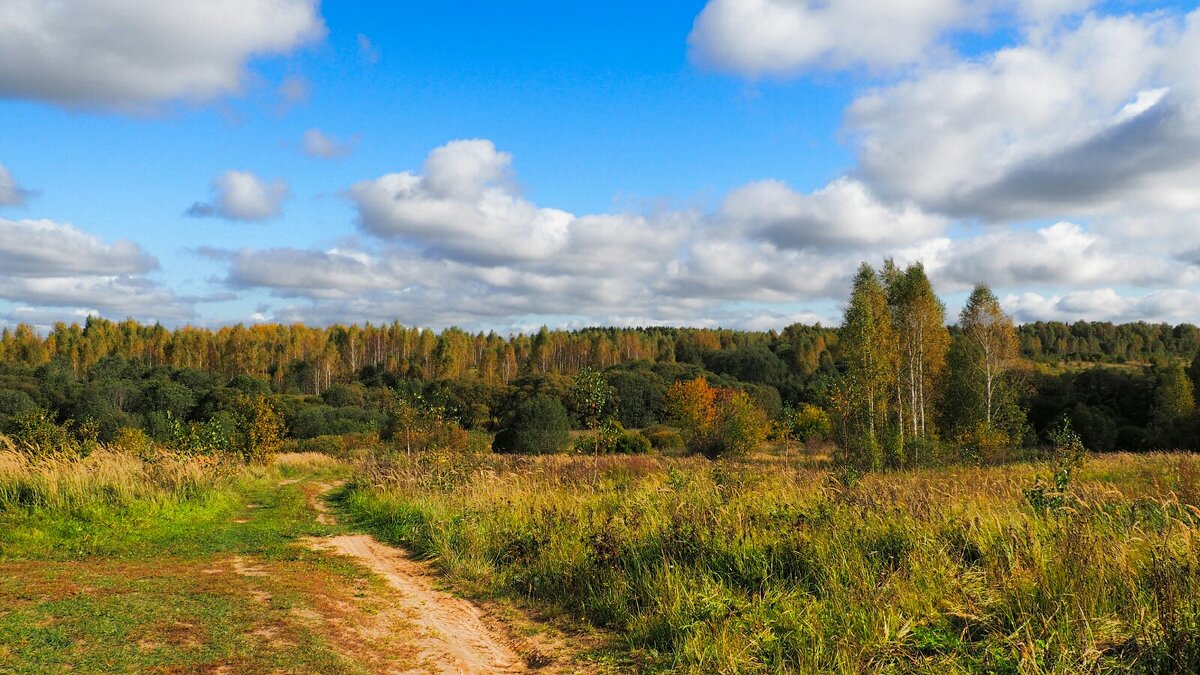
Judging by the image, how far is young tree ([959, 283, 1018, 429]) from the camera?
42938 mm

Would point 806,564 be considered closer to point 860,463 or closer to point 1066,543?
point 1066,543

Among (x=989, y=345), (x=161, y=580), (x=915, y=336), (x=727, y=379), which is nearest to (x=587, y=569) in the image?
(x=161, y=580)

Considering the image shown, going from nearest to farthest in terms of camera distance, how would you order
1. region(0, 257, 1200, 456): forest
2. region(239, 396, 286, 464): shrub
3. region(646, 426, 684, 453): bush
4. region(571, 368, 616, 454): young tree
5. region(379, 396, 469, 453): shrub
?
1. region(571, 368, 616, 454): young tree
2. region(239, 396, 286, 464): shrub
3. region(379, 396, 469, 453): shrub
4. region(0, 257, 1200, 456): forest
5. region(646, 426, 684, 453): bush

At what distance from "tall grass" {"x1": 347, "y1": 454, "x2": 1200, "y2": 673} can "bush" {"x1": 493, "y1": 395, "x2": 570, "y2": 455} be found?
32232 millimetres

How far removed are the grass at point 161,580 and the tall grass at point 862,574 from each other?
2.25 meters

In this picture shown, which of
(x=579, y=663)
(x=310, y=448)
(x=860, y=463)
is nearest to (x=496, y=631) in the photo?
(x=579, y=663)

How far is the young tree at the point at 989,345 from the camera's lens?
4294 centimetres

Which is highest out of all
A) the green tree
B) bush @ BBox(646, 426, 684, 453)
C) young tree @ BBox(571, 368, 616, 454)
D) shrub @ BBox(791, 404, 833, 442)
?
young tree @ BBox(571, 368, 616, 454)

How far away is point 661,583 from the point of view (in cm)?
700

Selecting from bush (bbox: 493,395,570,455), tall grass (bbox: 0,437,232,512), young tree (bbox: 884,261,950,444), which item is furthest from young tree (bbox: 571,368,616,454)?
young tree (bbox: 884,261,950,444)

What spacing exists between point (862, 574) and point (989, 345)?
Result: 43226mm

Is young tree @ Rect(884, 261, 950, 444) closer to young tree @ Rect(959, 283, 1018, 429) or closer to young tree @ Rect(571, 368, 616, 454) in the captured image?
young tree @ Rect(959, 283, 1018, 429)

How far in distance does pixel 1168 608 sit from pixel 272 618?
7327 mm

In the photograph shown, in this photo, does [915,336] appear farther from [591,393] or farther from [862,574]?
[862,574]
